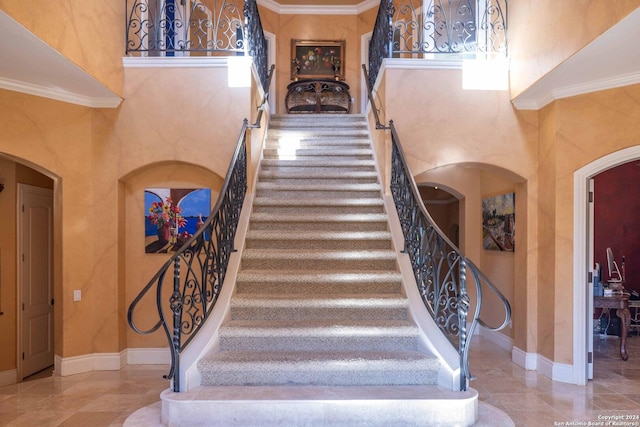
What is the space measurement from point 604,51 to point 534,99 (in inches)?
56.7

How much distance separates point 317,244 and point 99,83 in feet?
9.44

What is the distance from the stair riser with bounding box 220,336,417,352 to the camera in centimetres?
400

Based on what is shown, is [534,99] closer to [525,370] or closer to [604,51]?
[604,51]

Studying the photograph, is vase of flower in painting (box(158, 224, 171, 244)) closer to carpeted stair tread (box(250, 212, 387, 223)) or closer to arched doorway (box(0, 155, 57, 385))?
carpeted stair tread (box(250, 212, 387, 223))

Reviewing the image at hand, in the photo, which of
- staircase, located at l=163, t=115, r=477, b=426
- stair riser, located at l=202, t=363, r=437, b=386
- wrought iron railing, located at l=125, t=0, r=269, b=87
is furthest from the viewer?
wrought iron railing, located at l=125, t=0, r=269, b=87

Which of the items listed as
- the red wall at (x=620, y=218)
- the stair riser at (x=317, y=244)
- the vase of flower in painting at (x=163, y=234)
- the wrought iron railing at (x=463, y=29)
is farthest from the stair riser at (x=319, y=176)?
the red wall at (x=620, y=218)

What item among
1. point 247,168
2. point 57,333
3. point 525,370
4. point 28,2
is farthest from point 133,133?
point 525,370

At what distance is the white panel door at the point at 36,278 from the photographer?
→ 21.4ft

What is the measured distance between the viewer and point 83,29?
16.2 ft

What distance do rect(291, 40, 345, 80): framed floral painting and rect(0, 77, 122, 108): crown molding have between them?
Result: 481cm

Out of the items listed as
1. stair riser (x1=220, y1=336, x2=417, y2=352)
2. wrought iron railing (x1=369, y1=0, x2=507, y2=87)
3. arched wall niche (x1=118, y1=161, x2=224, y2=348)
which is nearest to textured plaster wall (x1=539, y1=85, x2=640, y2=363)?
wrought iron railing (x1=369, y1=0, x2=507, y2=87)

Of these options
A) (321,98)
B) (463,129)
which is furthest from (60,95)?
(321,98)

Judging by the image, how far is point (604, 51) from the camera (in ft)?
14.1

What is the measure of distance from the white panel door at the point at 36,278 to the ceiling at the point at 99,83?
182 centimetres
